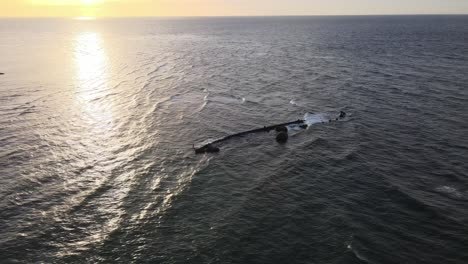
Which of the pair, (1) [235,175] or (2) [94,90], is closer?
(1) [235,175]

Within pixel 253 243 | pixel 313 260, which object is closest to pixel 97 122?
pixel 253 243

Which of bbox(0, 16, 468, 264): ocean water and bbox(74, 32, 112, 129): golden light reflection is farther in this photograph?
bbox(74, 32, 112, 129): golden light reflection

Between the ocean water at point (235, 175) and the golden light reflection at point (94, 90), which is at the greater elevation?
the golden light reflection at point (94, 90)

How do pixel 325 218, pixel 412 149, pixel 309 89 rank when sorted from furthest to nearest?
1. pixel 309 89
2. pixel 412 149
3. pixel 325 218

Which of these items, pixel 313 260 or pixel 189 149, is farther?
pixel 189 149

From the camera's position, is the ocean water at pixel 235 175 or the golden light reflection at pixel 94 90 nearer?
the ocean water at pixel 235 175

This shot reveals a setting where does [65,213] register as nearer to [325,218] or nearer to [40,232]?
[40,232]

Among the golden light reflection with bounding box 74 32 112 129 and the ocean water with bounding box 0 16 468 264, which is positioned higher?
the golden light reflection with bounding box 74 32 112 129

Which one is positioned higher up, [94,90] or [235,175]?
[94,90]
